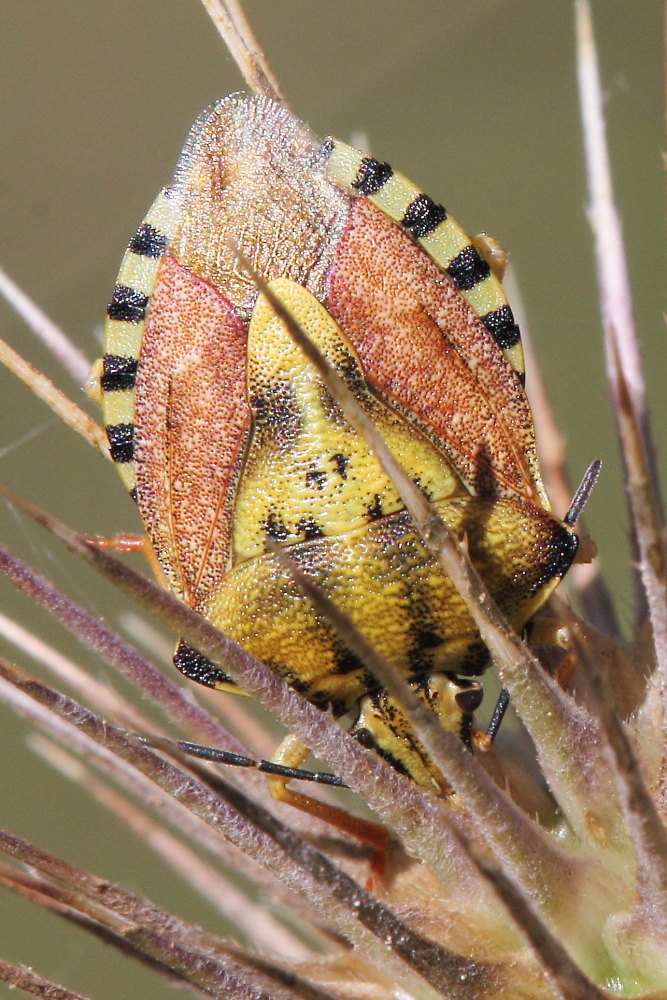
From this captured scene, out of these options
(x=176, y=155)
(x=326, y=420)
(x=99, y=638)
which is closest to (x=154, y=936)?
(x=99, y=638)

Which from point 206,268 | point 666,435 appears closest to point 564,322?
point 666,435

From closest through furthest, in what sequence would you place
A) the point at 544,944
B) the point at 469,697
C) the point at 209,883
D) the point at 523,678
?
the point at 544,944 < the point at 523,678 < the point at 469,697 < the point at 209,883

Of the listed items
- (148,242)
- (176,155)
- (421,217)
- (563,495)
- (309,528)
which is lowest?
(563,495)

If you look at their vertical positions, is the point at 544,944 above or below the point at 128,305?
below

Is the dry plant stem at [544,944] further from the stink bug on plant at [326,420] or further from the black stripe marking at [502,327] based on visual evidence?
the black stripe marking at [502,327]

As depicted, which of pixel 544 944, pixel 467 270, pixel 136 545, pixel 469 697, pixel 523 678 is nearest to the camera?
pixel 544 944

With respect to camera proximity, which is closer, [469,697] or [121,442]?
Answer: [469,697]

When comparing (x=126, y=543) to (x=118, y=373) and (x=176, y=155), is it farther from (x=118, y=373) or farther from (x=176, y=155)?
(x=176, y=155)
